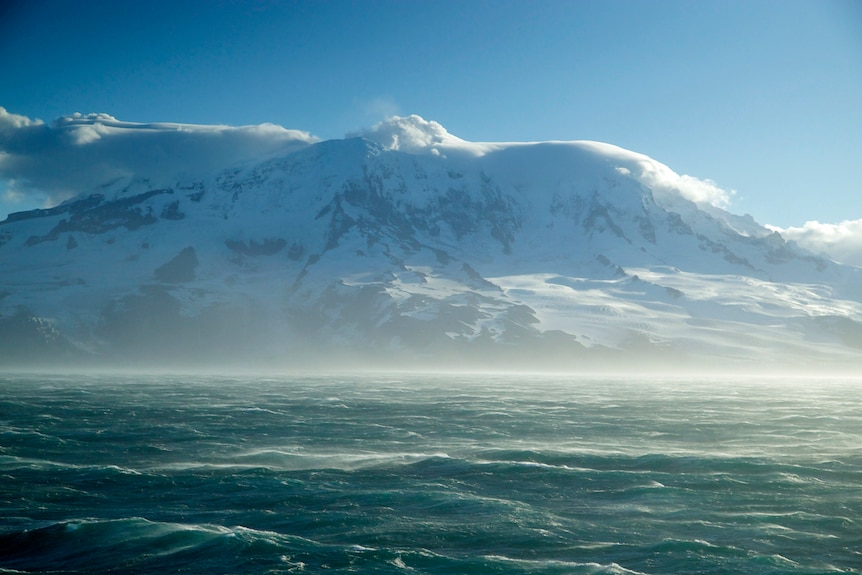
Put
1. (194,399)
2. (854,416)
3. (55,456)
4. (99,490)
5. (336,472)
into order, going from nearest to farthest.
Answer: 1. (99,490)
2. (336,472)
3. (55,456)
4. (854,416)
5. (194,399)

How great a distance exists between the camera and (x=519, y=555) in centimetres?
3291

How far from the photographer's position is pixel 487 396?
430 feet

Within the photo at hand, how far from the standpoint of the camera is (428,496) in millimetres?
43406

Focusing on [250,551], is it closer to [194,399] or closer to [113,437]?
[113,437]

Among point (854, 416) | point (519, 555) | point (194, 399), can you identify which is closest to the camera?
point (519, 555)

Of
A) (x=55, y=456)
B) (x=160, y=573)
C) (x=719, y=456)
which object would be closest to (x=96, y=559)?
(x=160, y=573)

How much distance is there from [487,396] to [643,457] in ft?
246

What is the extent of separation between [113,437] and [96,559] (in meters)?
38.5

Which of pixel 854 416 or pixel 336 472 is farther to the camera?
pixel 854 416

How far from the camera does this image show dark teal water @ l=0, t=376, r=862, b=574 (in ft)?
106

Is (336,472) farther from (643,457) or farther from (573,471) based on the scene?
(643,457)

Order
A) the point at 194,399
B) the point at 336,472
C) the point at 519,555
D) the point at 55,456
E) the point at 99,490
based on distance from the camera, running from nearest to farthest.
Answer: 1. the point at 519,555
2. the point at 99,490
3. the point at 336,472
4. the point at 55,456
5. the point at 194,399

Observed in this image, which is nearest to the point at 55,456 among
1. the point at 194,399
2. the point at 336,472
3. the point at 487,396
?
the point at 336,472

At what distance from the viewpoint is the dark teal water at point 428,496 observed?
32.3 m
